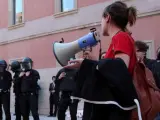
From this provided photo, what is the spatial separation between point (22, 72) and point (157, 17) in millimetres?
4647

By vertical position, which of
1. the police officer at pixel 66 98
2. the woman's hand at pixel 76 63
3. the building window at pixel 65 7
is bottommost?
the police officer at pixel 66 98

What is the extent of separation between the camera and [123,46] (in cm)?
279

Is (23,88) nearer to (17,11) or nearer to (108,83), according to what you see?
(108,83)

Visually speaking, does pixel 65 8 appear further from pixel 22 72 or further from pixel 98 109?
pixel 98 109

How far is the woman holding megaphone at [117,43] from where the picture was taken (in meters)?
2.76

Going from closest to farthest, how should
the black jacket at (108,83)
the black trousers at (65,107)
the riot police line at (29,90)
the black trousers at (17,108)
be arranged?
1. the black jacket at (108,83)
2. the black trousers at (65,107)
3. the riot police line at (29,90)
4. the black trousers at (17,108)

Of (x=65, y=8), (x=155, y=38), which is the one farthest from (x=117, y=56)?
(x=65, y=8)

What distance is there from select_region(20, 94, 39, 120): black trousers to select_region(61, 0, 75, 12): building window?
6.07 meters

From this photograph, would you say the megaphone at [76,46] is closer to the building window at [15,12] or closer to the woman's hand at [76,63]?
the woman's hand at [76,63]

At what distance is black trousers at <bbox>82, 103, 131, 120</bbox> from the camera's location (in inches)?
108

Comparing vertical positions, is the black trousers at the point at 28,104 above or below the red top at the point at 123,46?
below

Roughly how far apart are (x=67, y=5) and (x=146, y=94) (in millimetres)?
12966

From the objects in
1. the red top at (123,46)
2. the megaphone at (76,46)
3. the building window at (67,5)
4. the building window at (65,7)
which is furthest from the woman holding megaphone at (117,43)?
the building window at (67,5)

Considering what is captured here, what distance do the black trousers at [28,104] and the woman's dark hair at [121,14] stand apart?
23.3ft
